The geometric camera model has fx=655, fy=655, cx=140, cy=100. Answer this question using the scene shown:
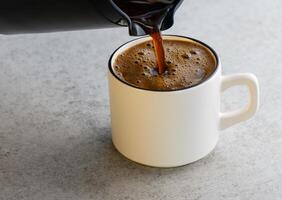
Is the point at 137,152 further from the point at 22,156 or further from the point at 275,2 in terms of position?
the point at 275,2

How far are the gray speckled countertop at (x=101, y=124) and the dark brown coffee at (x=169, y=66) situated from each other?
0.38ft

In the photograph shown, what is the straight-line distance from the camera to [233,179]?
86 centimetres

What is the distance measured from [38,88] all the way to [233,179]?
37 centimetres

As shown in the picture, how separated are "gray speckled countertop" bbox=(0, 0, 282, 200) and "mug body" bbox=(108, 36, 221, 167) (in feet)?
0.08

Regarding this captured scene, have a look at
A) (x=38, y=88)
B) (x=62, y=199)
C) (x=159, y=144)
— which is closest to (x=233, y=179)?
(x=159, y=144)

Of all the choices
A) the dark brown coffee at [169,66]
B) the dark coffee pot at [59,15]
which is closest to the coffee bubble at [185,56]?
the dark brown coffee at [169,66]

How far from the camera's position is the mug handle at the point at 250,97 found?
0.86 meters

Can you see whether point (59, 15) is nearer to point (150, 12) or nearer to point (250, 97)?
point (150, 12)

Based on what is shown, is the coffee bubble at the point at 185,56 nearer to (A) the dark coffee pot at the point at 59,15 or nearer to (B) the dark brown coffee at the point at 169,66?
(B) the dark brown coffee at the point at 169,66

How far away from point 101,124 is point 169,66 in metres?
0.15

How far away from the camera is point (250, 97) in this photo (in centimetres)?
87

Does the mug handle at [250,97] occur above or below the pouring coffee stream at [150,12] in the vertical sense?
below

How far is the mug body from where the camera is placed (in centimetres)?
82

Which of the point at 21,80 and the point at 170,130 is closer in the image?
the point at 170,130
